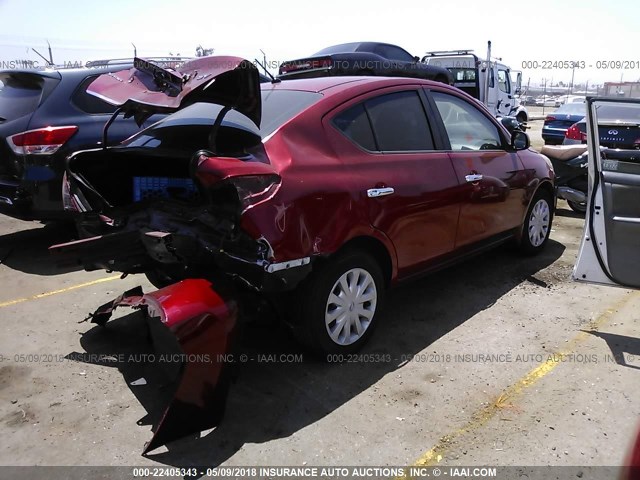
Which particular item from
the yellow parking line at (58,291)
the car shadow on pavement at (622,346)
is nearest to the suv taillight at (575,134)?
the car shadow on pavement at (622,346)

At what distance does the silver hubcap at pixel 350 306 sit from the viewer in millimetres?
3336

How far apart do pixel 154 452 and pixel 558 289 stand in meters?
3.72

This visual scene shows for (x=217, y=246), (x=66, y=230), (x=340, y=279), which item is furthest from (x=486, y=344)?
(x=66, y=230)

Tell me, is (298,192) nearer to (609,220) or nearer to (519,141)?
(609,220)

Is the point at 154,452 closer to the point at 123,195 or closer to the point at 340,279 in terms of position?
the point at 340,279

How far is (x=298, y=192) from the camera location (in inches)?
117

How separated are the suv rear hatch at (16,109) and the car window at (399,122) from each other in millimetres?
3545

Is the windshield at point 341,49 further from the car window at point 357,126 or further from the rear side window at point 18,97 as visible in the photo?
the car window at point 357,126

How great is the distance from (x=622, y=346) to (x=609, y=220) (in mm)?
942

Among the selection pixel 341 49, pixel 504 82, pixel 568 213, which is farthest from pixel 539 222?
pixel 504 82

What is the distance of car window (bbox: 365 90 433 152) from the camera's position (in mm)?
3680

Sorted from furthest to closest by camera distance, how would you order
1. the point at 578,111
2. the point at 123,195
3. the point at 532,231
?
1. the point at 578,111
2. the point at 532,231
3. the point at 123,195

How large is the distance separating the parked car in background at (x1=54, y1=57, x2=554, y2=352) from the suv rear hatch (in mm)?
1955

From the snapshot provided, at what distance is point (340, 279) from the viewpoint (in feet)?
10.9
